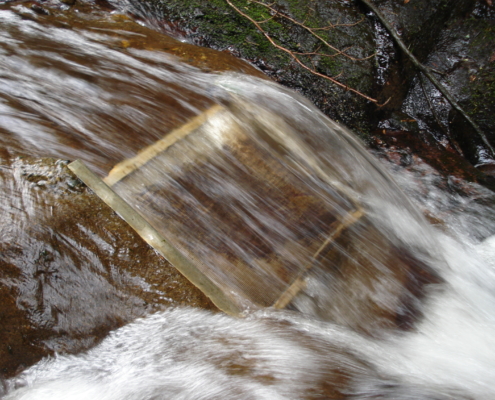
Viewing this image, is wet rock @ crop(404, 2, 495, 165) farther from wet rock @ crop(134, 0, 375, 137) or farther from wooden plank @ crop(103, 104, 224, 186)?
wooden plank @ crop(103, 104, 224, 186)

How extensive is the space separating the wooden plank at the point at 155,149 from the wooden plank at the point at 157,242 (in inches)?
5.0

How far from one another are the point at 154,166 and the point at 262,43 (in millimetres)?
2402

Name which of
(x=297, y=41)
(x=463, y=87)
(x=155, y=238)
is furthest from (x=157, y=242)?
(x=463, y=87)

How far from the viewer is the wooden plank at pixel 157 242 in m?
2.48

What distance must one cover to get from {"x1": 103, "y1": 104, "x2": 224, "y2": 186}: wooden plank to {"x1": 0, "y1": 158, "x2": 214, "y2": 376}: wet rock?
288mm

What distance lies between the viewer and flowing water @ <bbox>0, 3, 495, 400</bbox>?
2.40 meters

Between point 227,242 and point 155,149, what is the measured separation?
0.92m

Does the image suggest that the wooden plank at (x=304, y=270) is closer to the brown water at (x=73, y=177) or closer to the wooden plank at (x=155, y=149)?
the brown water at (x=73, y=177)

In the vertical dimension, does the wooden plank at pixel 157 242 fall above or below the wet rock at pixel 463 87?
below

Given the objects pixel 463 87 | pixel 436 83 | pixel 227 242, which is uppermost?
pixel 463 87

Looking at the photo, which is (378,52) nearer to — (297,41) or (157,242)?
(297,41)

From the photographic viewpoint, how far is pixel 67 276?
2404mm

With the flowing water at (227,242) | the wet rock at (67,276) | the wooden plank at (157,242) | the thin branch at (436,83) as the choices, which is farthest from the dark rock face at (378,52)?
the wet rock at (67,276)

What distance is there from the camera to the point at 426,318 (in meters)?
3.07
